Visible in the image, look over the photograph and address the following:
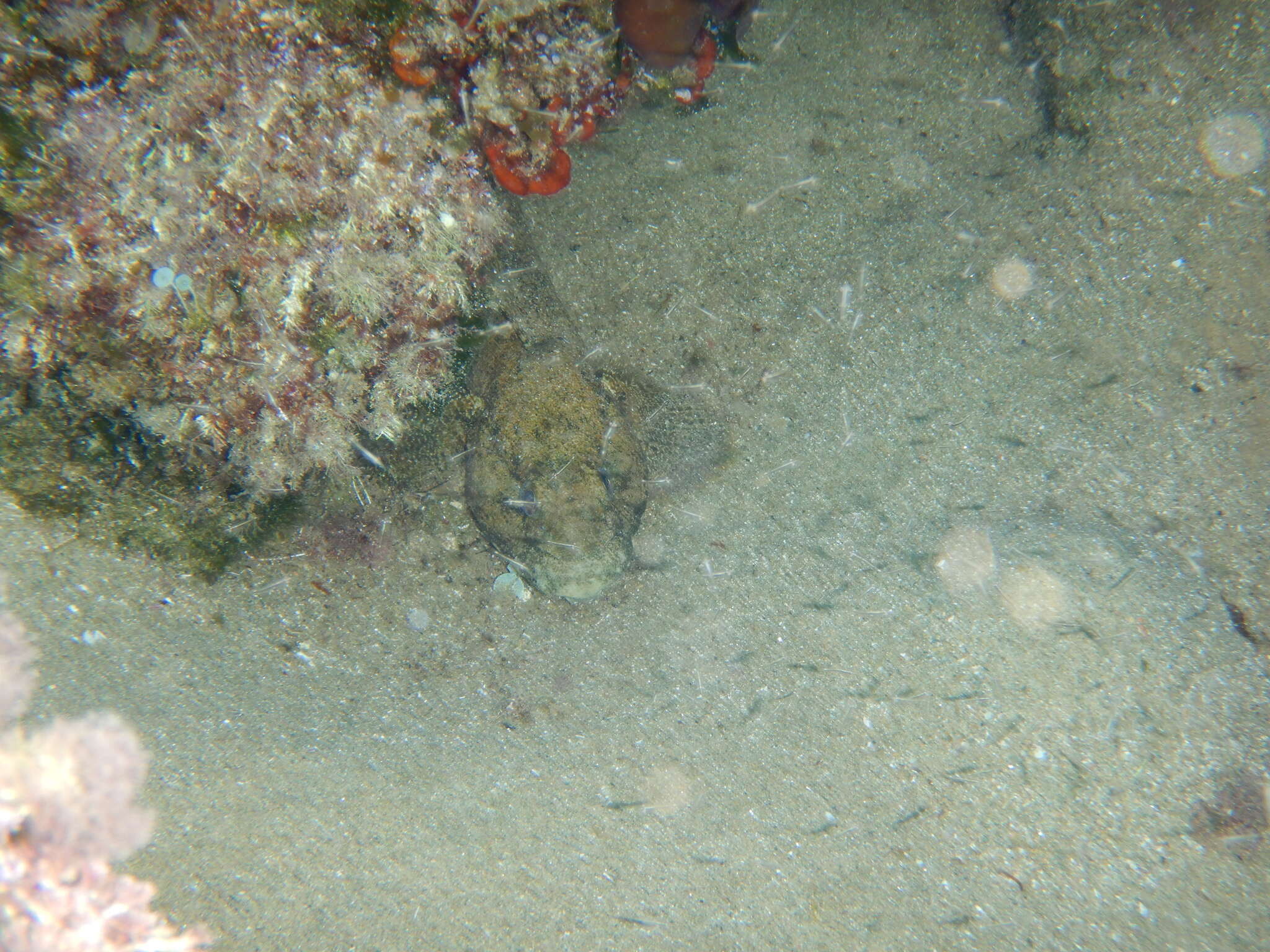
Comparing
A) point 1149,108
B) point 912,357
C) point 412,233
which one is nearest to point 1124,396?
point 912,357

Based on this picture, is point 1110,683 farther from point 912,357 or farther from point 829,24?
point 829,24

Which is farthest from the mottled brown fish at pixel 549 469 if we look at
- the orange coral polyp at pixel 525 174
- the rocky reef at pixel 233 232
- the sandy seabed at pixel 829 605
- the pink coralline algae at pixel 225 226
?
the orange coral polyp at pixel 525 174

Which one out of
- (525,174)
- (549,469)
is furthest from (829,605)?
(525,174)

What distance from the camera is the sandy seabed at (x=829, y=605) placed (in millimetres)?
3236

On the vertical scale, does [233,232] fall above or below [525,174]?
below

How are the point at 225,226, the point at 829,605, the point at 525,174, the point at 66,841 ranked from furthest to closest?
the point at 829,605, the point at 525,174, the point at 225,226, the point at 66,841

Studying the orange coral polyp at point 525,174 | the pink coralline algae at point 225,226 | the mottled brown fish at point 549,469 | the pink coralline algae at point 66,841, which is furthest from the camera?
the mottled brown fish at point 549,469

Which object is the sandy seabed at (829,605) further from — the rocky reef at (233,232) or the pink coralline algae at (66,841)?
the rocky reef at (233,232)

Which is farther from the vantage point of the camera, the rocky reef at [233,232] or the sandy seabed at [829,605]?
the sandy seabed at [829,605]

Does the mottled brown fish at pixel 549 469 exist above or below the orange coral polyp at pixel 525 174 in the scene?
below

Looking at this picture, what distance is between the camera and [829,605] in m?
3.52

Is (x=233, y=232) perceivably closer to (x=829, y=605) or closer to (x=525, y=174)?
(x=525, y=174)

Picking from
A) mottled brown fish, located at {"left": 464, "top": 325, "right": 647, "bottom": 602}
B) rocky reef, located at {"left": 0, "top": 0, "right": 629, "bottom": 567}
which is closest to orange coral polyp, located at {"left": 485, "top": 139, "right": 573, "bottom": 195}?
rocky reef, located at {"left": 0, "top": 0, "right": 629, "bottom": 567}

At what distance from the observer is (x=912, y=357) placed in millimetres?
3586
